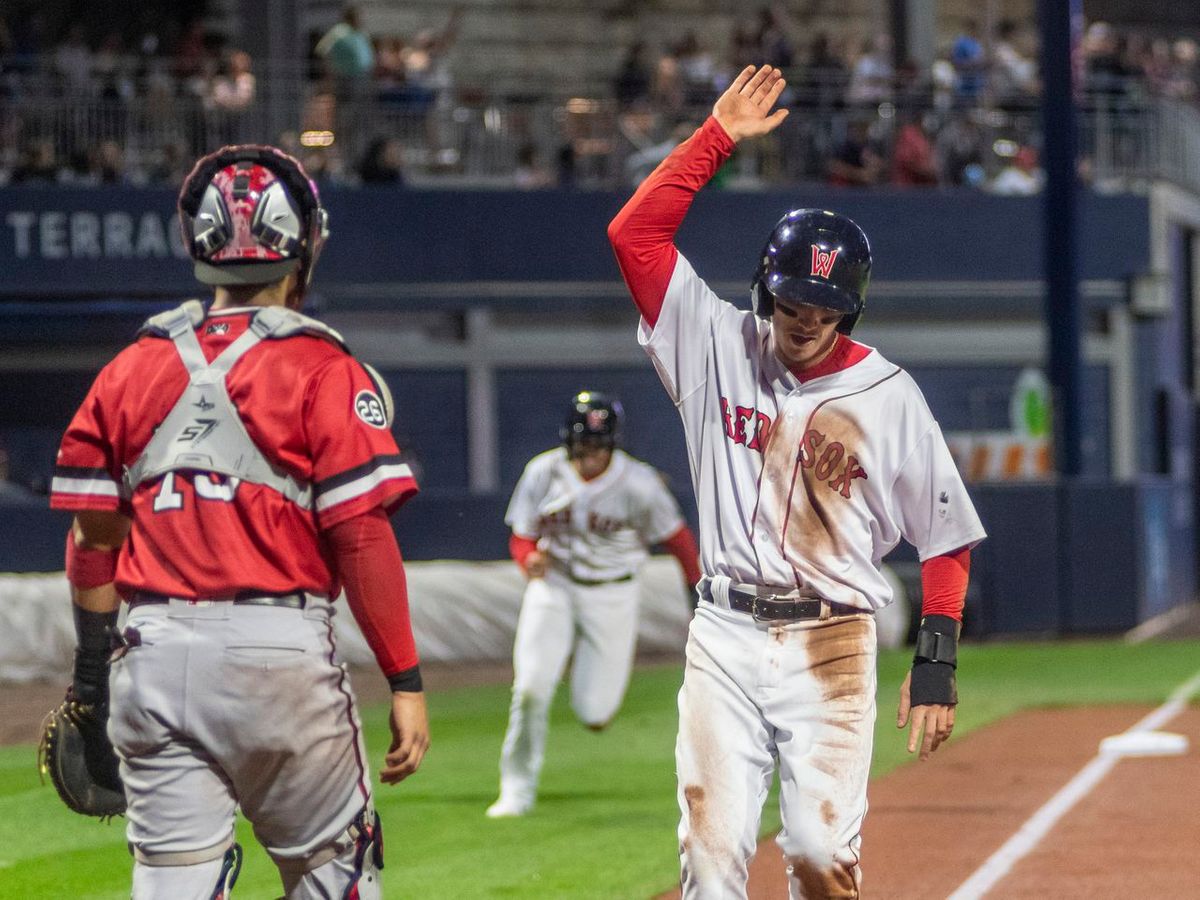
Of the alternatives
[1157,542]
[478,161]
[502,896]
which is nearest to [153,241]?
[478,161]

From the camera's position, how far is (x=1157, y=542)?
22953 millimetres

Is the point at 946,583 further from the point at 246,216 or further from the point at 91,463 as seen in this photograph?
the point at 91,463

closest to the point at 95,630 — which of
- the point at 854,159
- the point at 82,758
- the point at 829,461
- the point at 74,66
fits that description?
the point at 82,758

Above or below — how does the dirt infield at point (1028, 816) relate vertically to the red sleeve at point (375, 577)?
below

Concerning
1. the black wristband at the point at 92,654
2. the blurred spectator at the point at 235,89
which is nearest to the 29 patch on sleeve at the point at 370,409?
the black wristband at the point at 92,654

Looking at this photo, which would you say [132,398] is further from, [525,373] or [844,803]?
[525,373]

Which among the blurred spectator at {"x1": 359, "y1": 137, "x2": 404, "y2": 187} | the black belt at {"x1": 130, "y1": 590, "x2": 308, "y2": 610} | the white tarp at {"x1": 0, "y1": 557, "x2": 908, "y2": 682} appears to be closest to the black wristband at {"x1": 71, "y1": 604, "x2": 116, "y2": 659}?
the black belt at {"x1": 130, "y1": 590, "x2": 308, "y2": 610}

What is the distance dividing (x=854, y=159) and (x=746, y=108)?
1908 centimetres

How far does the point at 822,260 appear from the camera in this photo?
5.02m

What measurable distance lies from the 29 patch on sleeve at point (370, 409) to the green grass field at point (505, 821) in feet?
14.3

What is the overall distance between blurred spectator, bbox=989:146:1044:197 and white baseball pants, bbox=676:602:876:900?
67.8ft

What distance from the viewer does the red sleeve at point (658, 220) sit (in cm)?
511

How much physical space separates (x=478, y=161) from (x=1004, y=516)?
25.2 ft

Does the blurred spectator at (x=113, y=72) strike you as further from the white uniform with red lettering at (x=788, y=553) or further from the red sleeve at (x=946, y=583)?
the red sleeve at (x=946, y=583)
